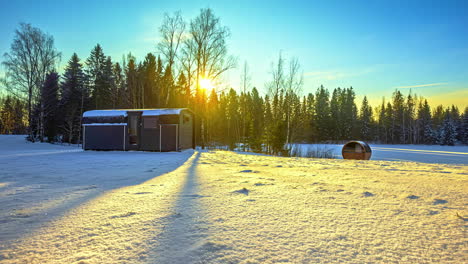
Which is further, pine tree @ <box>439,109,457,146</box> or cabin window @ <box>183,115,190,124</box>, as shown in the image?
pine tree @ <box>439,109,457,146</box>

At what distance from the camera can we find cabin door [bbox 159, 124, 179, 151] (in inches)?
501

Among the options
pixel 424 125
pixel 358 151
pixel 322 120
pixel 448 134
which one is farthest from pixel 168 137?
pixel 424 125

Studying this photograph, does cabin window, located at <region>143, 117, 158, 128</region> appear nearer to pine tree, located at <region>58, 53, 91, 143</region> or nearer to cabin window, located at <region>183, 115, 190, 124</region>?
cabin window, located at <region>183, 115, 190, 124</region>

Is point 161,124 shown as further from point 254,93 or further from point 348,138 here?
point 348,138

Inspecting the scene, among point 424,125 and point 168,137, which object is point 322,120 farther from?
point 168,137

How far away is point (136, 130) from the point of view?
13.1 metres

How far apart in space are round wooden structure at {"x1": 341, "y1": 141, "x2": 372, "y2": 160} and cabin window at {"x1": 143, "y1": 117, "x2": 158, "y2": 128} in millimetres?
11304

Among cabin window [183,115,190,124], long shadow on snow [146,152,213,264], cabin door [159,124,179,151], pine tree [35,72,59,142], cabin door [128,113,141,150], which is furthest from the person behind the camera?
pine tree [35,72,59,142]

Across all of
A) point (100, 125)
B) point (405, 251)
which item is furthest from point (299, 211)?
point (100, 125)

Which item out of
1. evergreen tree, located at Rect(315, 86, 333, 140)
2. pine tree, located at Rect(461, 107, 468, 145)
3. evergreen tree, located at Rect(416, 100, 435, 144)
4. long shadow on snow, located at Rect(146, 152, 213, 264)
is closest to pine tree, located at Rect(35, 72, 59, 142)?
long shadow on snow, located at Rect(146, 152, 213, 264)

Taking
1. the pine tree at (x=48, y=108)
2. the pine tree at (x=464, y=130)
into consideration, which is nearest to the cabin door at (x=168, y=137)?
the pine tree at (x=48, y=108)

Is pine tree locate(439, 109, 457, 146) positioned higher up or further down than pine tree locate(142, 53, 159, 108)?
further down

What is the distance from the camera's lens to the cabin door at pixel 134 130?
13.0 metres

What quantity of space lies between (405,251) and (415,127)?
6039cm
